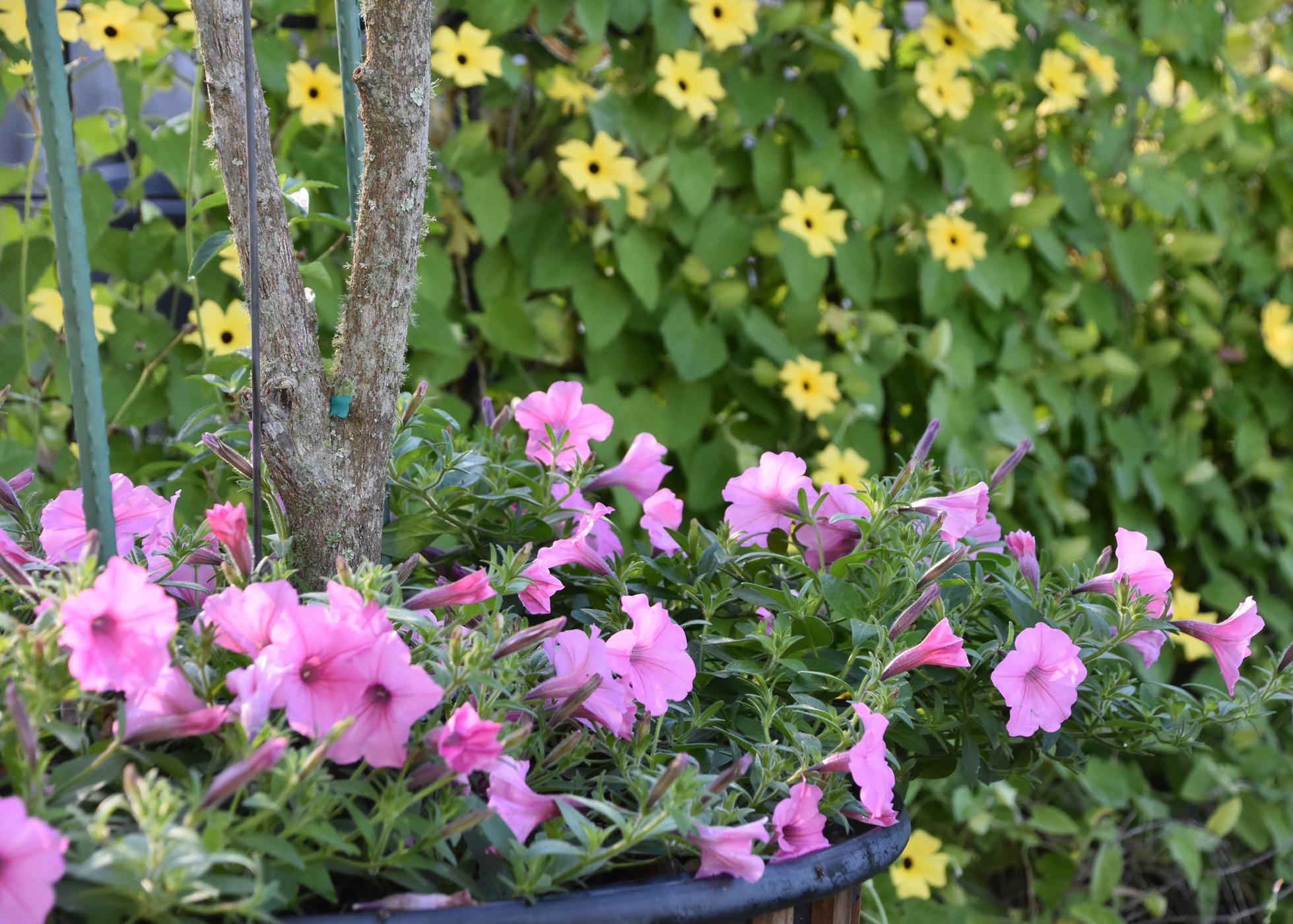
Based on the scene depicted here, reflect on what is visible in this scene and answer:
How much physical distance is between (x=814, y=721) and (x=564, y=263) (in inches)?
36.6

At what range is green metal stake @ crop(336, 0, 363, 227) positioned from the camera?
0.82 m

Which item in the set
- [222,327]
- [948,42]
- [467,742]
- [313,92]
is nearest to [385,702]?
[467,742]

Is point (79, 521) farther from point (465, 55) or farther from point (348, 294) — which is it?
point (465, 55)

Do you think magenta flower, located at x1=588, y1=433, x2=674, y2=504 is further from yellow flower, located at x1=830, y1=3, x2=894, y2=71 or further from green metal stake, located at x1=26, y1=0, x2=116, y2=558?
yellow flower, located at x1=830, y1=3, x2=894, y2=71

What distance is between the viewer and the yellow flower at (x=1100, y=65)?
1795mm

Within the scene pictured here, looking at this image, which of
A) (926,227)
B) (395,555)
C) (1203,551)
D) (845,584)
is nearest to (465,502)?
(395,555)

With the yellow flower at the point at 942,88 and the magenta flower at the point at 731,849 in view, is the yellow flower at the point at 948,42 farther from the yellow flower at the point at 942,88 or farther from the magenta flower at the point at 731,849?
the magenta flower at the point at 731,849

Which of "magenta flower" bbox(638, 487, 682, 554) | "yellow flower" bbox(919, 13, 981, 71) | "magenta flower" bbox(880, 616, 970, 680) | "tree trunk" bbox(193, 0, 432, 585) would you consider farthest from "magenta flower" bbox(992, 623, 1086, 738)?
"yellow flower" bbox(919, 13, 981, 71)

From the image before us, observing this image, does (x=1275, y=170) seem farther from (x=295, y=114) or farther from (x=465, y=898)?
(x=465, y=898)

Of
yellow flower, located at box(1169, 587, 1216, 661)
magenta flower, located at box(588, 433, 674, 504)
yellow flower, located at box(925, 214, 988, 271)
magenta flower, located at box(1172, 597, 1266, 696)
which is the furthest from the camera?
yellow flower, located at box(1169, 587, 1216, 661)

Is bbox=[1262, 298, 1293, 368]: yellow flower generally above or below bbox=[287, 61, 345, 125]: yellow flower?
below

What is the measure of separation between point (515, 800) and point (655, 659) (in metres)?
0.13

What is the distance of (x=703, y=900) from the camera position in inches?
21.7

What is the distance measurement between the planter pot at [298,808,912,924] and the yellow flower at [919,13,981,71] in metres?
1.30
